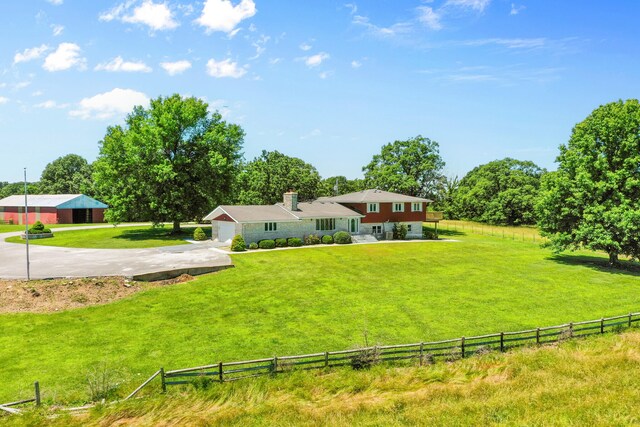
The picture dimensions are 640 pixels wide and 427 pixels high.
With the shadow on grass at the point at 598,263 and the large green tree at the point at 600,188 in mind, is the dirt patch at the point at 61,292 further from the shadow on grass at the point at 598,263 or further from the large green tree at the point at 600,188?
the shadow on grass at the point at 598,263

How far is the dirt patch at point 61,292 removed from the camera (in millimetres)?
22062

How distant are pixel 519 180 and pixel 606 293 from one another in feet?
199

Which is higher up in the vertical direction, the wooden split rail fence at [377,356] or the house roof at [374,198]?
the house roof at [374,198]

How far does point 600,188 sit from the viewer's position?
33594 millimetres

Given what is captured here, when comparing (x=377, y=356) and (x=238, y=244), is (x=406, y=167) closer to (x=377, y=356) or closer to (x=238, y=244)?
(x=238, y=244)

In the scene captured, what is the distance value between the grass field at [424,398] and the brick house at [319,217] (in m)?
27.3

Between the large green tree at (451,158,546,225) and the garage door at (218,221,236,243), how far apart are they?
181 ft

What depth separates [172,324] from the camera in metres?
20.2

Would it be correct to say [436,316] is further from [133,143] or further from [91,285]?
[133,143]

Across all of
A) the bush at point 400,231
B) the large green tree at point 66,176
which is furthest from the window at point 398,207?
the large green tree at point 66,176

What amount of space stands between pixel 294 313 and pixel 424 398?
394 inches

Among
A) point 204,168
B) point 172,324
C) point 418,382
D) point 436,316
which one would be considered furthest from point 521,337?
point 204,168

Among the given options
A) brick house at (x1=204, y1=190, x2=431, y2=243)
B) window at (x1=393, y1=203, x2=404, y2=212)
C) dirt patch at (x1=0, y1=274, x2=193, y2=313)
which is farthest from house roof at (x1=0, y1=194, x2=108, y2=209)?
window at (x1=393, y1=203, x2=404, y2=212)

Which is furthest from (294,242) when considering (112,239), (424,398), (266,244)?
(424,398)
